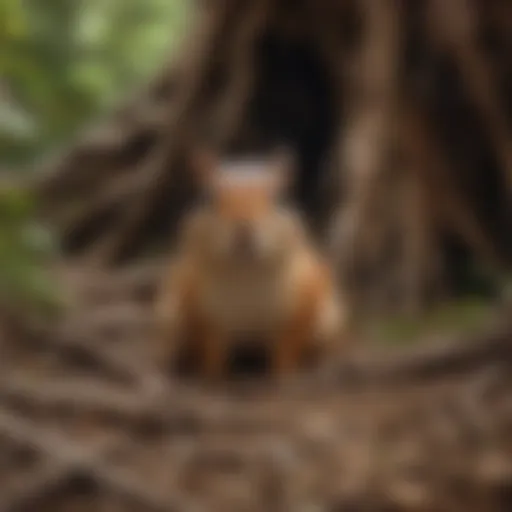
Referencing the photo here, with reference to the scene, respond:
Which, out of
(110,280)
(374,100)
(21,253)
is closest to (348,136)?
(374,100)

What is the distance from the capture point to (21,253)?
1218mm

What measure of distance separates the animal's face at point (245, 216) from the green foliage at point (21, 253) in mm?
405

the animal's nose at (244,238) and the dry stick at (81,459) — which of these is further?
the animal's nose at (244,238)

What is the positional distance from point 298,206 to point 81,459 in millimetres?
1208

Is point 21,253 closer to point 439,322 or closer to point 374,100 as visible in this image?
point 439,322

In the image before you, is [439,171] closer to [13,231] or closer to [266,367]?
[266,367]

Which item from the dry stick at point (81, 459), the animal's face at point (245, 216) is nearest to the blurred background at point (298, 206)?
the dry stick at point (81, 459)

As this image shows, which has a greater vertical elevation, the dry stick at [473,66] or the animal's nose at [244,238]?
the dry stick at [473,66]

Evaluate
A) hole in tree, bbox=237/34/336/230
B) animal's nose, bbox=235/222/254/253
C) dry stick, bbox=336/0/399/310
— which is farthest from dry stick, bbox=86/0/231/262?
animal's nose, bbox=235/222/254/253

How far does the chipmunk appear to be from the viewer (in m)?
1.88

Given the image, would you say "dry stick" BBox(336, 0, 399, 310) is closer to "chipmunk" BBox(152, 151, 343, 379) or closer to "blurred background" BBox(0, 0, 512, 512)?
"blurred background" BBox(0, 0, 512, 512)

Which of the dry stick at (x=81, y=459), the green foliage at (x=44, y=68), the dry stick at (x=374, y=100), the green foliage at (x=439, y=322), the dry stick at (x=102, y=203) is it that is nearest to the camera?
the green foliage at (x=44, y=68)

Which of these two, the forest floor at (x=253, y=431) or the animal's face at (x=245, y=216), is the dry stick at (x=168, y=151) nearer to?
the forest floor at (x=253, y=431)

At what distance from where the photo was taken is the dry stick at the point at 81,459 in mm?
1430
